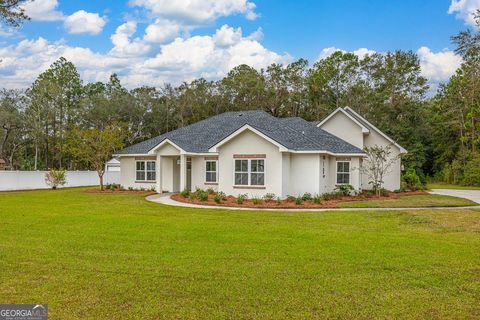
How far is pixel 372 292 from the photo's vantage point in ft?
20.6

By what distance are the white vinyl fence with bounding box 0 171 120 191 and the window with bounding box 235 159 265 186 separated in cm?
1784

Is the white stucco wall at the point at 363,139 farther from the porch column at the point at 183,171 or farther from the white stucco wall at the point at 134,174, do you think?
the white stucco wall at the point at 134,174

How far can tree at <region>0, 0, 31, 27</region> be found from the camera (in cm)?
1614

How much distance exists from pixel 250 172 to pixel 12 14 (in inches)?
503

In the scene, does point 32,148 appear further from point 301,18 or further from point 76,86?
point 301,18

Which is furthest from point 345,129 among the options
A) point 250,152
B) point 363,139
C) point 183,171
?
point 183,171

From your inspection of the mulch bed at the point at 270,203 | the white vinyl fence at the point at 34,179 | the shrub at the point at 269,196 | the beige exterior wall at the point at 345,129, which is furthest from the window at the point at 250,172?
the white vinyl fence at the point at 34,179

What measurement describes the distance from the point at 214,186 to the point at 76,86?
37382mm

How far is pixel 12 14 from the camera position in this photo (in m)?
16.2

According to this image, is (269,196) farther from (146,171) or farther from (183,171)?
(146,171)

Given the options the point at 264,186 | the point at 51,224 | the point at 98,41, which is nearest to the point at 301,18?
the point at 264,186

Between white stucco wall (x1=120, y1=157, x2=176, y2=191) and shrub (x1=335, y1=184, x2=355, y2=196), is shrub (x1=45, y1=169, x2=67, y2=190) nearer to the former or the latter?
white stucco wall (x1=120, y1=157, x2=176, y2=191)

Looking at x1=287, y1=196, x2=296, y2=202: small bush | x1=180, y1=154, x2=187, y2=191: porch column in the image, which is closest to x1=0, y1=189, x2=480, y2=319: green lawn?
x1=287, y1=196, x2=296, y2=202: small bush

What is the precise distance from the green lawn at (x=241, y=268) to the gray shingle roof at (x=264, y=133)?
891 centimetres
